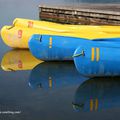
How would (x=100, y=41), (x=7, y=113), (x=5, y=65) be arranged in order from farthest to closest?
(x=5, y=65) → (x=100, y=41) → (x=7, y=113)

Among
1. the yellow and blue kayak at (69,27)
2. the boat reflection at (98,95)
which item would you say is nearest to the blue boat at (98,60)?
the boat reflection at (98,95)

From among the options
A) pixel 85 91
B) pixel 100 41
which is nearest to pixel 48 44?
pixel 100 41

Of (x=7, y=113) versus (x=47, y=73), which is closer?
(x=7, y=113)

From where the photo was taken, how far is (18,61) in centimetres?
1969

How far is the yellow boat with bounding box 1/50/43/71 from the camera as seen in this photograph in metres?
18.4

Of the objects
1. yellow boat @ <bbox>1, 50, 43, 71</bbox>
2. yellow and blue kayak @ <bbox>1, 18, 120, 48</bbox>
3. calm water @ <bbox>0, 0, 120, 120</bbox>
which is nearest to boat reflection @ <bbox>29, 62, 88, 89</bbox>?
calm water @ <bbox>0, 0, 120, 120</bbox>

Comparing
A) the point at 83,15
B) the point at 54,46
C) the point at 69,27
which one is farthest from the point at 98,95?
the point at 83,15

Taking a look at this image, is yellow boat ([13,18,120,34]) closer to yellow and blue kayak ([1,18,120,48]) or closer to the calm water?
yellow and blue kayak ([1,18,120,48])

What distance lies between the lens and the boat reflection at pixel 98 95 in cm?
1316

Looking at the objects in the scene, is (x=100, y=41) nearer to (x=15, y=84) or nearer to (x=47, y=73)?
(x=47, y=73)

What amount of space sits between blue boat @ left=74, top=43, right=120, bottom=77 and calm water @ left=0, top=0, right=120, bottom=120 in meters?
0.58

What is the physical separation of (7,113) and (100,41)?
6.30 meters

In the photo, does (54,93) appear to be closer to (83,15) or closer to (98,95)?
(98,95)

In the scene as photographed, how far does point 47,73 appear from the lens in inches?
685
